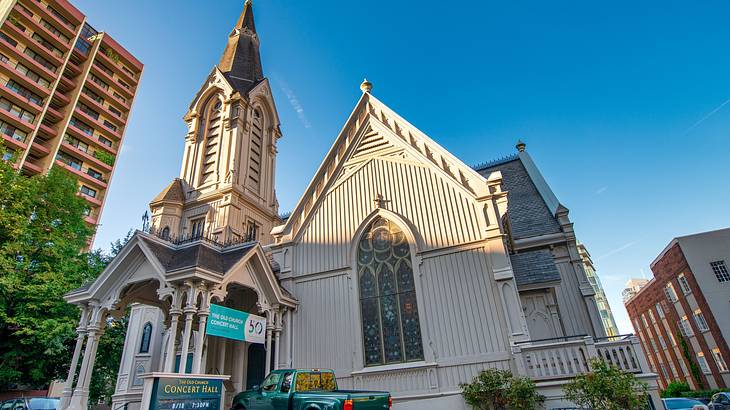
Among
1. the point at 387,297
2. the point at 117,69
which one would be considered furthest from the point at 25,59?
the point at 387,297

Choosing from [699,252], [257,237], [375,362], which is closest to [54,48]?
[257,237]

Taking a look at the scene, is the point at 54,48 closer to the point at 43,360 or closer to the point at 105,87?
the point at 105,87

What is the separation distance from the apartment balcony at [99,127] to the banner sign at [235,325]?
Answer: 51.4 metres

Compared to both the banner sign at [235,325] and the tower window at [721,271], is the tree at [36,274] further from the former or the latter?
the tower window at [721,271]

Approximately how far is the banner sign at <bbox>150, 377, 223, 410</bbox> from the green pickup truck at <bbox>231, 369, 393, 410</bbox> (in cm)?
78

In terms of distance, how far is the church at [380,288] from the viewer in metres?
10.5

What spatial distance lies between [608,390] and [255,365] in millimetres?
11373

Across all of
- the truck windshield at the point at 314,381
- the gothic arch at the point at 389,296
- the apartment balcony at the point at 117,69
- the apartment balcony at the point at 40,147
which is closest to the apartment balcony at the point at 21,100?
the apartment balcony at the point at 40,147

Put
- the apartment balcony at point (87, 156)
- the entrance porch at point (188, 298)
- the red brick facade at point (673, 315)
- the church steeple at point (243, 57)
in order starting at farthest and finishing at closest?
1. the apartment balcony at point (87, 156)
2. the red brick facade at point (673, 315)
3. the church steeple at point (243, 57)
4. the entrance porch at point (188, 298)

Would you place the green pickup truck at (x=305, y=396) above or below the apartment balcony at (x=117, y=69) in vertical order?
below

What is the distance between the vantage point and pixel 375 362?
12055mm

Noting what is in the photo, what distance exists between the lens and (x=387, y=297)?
12.9m

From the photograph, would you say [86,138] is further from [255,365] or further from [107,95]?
[255,365]

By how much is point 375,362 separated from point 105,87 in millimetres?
59503
